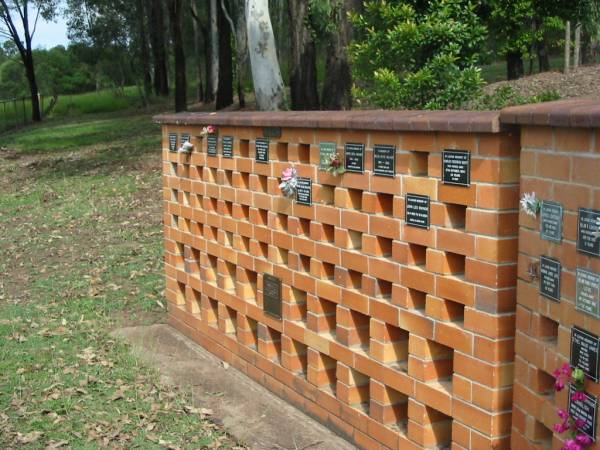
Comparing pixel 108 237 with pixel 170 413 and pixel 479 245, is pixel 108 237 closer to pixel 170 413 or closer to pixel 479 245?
pixel 170 413

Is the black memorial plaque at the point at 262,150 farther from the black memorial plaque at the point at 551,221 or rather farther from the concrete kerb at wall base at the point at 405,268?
the black memorial plaque at the point at 551,221

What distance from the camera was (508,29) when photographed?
8.30 metres

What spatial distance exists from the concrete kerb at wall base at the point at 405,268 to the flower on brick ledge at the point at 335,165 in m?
0.06

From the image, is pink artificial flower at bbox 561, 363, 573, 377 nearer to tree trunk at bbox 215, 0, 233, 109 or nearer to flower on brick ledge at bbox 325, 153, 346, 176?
flower on brick ledge at bbox 325, 153, 346, 176

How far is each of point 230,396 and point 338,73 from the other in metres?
8.54

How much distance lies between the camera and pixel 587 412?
2.96m

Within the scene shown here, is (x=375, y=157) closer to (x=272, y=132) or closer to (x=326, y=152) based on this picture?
(x=326, y=152)

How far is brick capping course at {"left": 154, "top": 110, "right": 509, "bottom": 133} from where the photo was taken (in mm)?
3553

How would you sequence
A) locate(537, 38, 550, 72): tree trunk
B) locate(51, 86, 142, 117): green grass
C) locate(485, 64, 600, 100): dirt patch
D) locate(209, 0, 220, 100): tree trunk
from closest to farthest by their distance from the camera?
1. locate(485, 64, 600, 100): dirt patch
2. locate(537, 38, 550, 72): tree trunk
3. locate(209, 0, 220, 100): tree trunk
4. locate(51, 86, 142, 117): green grass

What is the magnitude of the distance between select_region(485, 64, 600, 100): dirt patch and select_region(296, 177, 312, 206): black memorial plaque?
904cm

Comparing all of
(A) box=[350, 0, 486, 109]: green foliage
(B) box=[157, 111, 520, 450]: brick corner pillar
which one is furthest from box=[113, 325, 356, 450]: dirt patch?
(A) box=[350, 0, 486, 109]: green foliage

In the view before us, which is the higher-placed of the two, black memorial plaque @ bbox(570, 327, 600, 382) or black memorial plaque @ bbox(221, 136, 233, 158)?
Result: black memorial plaque @ bbox(221, 136, 233, 158)

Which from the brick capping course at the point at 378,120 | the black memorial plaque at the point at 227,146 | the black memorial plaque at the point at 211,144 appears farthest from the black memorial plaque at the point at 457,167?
the black memorial plaque at the point at 211,144

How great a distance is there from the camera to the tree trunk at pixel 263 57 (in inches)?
454
